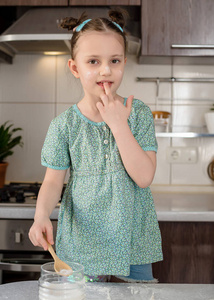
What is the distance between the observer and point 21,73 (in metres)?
2.17

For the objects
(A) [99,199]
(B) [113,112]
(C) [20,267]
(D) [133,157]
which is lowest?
(C) [20,267]

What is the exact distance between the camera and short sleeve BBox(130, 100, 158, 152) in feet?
3.46

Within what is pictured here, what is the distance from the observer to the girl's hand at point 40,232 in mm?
838

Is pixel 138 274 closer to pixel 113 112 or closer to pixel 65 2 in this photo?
pixel 113 112

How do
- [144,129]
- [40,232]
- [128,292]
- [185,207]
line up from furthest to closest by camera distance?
[185,207] → [144,129] → [40,232] → [128,292]

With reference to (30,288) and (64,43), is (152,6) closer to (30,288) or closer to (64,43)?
(64,43)

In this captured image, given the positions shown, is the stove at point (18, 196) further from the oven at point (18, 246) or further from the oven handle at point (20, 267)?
the oven handle at point (20, 267)

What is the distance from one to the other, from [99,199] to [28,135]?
1215 millimetres

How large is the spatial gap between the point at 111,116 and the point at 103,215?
0.92 ft

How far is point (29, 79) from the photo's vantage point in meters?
2.16

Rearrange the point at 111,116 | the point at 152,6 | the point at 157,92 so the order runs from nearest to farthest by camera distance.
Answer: the point at 111,116, the point at 152,6, the point at 157,92

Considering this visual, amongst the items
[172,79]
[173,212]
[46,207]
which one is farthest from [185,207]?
[46,207]

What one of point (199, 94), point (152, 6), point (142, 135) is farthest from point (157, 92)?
point (142, 135)

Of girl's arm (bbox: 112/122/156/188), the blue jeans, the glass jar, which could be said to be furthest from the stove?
the glass jar
